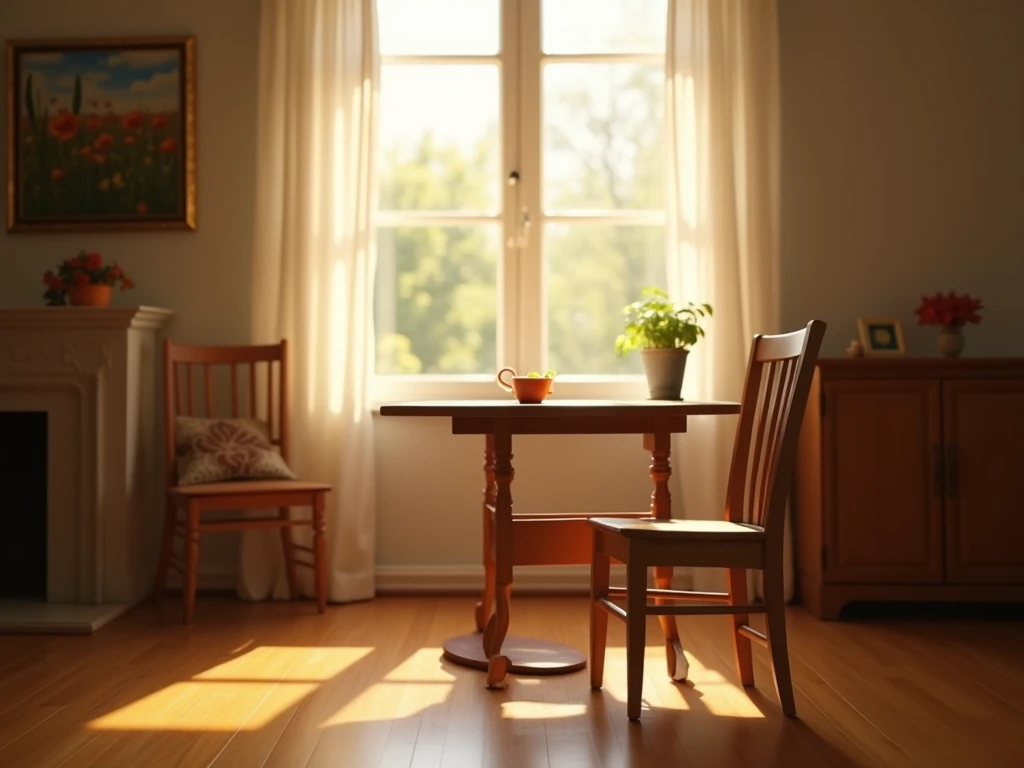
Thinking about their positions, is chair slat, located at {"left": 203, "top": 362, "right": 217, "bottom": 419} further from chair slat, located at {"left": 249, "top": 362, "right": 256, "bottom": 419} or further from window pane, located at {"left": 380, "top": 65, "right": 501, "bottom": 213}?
window pane, located at {"left": 380, "top": 65, "right": 501, "bottom": 213}

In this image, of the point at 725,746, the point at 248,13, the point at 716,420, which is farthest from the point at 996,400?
the point at 248,13

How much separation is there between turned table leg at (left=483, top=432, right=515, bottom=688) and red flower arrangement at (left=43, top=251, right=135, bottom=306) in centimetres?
196

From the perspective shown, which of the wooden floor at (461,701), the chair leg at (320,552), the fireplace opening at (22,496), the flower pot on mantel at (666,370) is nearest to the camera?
the wooden floor at (461,701)

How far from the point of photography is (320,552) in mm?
3867

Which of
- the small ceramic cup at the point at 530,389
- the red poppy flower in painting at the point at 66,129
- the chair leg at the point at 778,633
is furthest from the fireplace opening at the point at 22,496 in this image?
the chair leg at the point at 778,633

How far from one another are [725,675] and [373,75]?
8.52ft

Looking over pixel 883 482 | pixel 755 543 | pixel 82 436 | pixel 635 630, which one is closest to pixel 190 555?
pixel 82 436

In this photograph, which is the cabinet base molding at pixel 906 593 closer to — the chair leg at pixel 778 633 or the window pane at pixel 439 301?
the chair leg at pixel 778 633

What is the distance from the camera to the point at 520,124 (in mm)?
4320

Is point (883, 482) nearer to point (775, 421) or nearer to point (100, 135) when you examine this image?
point (775, 421)

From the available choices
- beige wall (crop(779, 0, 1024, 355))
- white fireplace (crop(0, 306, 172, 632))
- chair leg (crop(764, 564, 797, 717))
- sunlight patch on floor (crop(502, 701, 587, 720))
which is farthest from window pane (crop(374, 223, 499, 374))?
chair leg (crop(764, 564, 797, 717))

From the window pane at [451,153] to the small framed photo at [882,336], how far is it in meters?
1.53

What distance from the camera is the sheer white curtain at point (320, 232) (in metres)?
4.13

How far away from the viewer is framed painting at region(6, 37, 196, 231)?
4.27 meters
